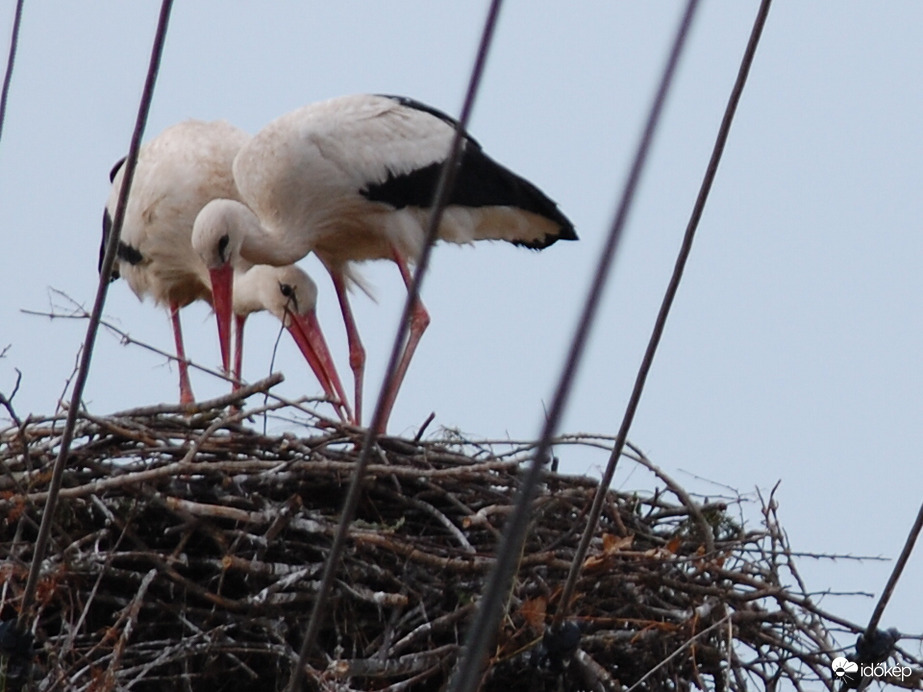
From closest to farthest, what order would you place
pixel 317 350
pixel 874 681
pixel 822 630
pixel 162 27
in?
1. pixel 162 27
2. pixel 874 681
3. pixel 822 630
4. pixel 317 350

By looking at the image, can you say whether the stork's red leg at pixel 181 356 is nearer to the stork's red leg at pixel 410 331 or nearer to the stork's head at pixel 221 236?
the stork's head at pixel 221 236

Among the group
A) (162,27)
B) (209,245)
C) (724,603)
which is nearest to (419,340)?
(209,245)

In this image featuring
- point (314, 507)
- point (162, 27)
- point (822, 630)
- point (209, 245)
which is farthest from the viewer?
point (209, 245)

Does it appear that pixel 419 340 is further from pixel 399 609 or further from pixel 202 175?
pixel 399 609

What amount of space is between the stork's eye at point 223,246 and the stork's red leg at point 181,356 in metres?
0.80

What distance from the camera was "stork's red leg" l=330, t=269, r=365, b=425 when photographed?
9.74m

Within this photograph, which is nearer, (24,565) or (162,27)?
(162,27)

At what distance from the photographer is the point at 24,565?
5562 millimetres

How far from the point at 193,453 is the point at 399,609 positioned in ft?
2.91

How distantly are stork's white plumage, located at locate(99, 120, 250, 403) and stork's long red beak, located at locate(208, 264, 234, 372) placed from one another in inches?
0.4

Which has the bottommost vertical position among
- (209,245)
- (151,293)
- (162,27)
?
(151,293)

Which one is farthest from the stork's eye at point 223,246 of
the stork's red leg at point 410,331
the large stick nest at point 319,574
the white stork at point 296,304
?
the large stick nest at point 319,574

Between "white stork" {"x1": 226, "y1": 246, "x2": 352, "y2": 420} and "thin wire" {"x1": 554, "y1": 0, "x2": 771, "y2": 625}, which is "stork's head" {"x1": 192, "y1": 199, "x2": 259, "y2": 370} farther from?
"thin wire" {"x1": 554, "y1": 0, "x2": 771, "y2": 625}

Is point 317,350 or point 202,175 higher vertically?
point 202,175
